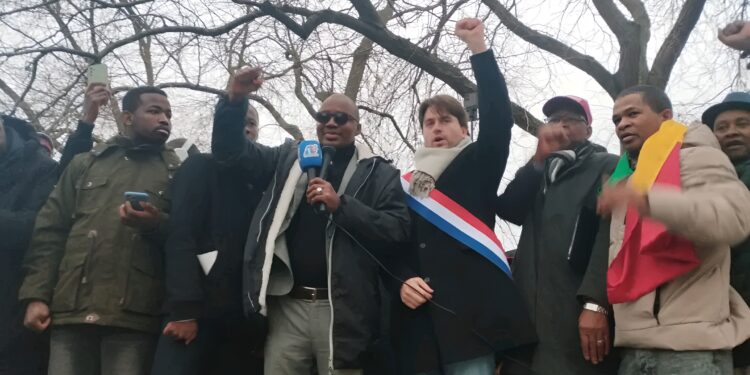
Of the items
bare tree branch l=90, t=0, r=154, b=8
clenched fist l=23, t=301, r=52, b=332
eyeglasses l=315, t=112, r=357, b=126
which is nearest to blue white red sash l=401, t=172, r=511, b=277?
eyeglasses l=315, t=112, r=357, b=126

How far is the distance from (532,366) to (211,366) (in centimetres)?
176

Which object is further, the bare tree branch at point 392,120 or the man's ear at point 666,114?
the bare tree branch at point 392,120

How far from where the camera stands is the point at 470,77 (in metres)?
8.00

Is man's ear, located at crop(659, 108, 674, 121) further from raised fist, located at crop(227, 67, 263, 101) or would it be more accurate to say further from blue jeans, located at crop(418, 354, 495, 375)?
raised fist, located at crop(227, 67, 263, 101)

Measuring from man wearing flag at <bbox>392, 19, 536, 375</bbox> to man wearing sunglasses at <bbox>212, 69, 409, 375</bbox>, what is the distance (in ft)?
0.49

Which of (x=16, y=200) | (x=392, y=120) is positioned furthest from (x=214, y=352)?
(x=392, y=120)

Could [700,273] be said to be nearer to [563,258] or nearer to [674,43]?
[563,258]

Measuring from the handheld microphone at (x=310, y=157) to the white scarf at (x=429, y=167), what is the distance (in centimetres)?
52

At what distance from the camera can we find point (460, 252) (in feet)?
10.3

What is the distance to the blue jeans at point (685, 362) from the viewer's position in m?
2.42

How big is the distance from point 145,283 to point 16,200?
121 centimetres

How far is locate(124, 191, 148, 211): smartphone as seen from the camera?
3353 mm

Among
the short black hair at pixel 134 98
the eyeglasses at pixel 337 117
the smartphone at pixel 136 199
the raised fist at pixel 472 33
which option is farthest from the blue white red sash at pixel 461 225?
the short black hair at pixel 134 98

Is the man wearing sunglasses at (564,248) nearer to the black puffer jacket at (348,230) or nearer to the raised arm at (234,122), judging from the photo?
the black puffer jacket at (348,230)
